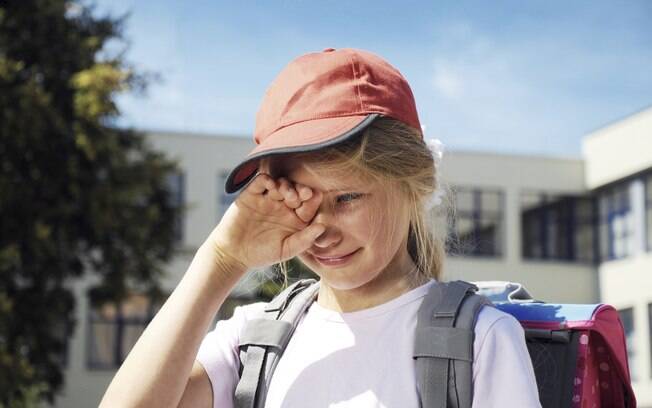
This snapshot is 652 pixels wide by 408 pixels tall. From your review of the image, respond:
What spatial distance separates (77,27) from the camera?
16.7 meters

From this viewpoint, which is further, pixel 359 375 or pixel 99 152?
pixel 99 152

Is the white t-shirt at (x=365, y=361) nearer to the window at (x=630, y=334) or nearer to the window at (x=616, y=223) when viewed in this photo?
the window at (x=630, y=334)

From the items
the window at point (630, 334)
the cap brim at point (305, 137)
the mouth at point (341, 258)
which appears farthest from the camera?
A: the window at point (630, 334)

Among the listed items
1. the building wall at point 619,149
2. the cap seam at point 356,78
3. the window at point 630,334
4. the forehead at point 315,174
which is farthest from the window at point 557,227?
the forehead at point 315,174

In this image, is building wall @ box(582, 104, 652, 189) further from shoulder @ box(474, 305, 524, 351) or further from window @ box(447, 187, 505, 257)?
shoulder @ box(474, 305, 524, 351)

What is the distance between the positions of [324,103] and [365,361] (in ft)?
1.64

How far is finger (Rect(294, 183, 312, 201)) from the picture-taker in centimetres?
175

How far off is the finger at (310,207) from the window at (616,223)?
24875 millimetres

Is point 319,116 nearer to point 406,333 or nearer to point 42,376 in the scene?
point 406,333

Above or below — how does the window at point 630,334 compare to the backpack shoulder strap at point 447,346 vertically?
below

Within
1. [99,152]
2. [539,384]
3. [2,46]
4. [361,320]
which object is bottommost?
[539,384]

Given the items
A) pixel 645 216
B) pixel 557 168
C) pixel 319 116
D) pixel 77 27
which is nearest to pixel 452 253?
pixel 319 116

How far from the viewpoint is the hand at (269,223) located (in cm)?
177

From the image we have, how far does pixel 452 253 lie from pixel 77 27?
15583mm
